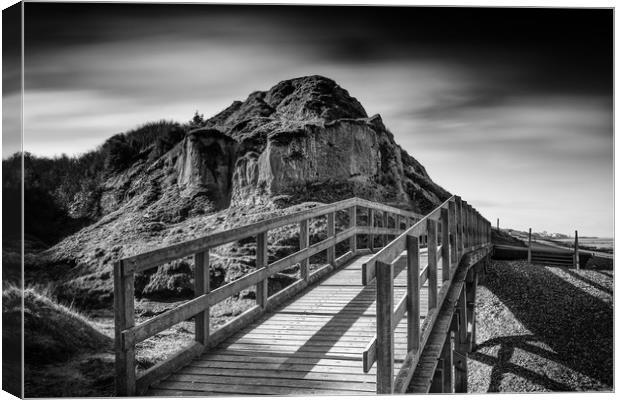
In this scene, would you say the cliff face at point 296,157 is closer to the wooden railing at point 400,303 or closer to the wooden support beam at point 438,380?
the wooden support beam at point 438,380

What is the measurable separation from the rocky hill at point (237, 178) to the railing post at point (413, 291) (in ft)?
36.8

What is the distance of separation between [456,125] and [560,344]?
22.7ft

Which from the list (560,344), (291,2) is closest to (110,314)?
(291,2)

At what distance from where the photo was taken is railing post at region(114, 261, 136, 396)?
3727 millimetres

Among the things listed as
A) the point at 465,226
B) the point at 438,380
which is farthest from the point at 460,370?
the point at 438,380

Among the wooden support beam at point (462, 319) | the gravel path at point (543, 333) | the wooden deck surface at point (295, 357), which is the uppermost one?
the wooden deck surface at point (295, 357)

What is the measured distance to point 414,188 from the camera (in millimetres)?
25094

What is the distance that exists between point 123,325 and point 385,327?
1.57m

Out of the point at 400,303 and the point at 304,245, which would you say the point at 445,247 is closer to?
the point at 304,245

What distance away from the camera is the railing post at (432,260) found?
5352 millimetres

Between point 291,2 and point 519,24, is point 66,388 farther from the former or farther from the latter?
point 519,24

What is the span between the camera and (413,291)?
432 cm

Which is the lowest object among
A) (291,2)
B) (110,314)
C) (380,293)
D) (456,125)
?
(110,314)

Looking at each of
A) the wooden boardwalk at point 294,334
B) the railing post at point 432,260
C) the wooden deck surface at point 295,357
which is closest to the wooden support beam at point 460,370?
the wooden boardwalk at point 294,334
